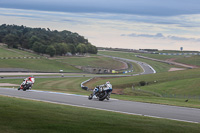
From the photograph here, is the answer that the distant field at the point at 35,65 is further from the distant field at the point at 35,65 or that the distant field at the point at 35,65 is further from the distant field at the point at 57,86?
the distant field at the point at 57,86

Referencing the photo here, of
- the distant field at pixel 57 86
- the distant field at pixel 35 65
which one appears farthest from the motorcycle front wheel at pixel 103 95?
the distant field at pixel 35 65

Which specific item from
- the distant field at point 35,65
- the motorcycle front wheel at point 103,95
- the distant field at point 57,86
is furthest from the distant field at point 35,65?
the motorcycle front wheel at point 103,95

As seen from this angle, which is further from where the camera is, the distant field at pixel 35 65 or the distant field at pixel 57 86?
the distant field at pixel 35 65

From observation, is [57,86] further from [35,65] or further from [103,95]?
[35,65]

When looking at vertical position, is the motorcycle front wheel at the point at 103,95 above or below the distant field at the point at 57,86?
above

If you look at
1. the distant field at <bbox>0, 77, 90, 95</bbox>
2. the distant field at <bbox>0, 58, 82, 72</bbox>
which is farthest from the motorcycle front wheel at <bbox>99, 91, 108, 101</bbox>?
the distant field at <bbox>0, 58, 82, 72</bbox>

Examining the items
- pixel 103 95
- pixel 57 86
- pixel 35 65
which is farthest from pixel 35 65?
pixel 103 95

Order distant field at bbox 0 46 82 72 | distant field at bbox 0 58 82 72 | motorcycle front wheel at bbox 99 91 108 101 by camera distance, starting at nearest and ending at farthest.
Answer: motorcycle front wheel at bbox 99 91 108 101 → distant field at bbox 0 46 82 72 → distant field at bbox 0 58 82 72

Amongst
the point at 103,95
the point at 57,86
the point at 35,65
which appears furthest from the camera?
the point at 35,65

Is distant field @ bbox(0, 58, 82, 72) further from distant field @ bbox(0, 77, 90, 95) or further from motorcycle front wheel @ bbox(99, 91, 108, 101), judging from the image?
motorcycle front wheel @ bbox(99, 91, 108, 101)

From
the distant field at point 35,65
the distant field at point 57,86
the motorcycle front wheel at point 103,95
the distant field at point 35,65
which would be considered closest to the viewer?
the motorcycle front wheel at point 103,95

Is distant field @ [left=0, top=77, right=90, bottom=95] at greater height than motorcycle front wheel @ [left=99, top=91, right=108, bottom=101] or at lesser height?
lesser

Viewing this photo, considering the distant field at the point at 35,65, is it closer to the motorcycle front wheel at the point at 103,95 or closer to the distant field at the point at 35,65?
the distant field at the point at 35,65

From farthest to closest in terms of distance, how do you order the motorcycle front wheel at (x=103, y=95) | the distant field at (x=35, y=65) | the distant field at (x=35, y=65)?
the distant field at (x=35, y=65) < the distant field at (x=35, y=65) < the motorcycle front wheel at (x=103, y=95)
